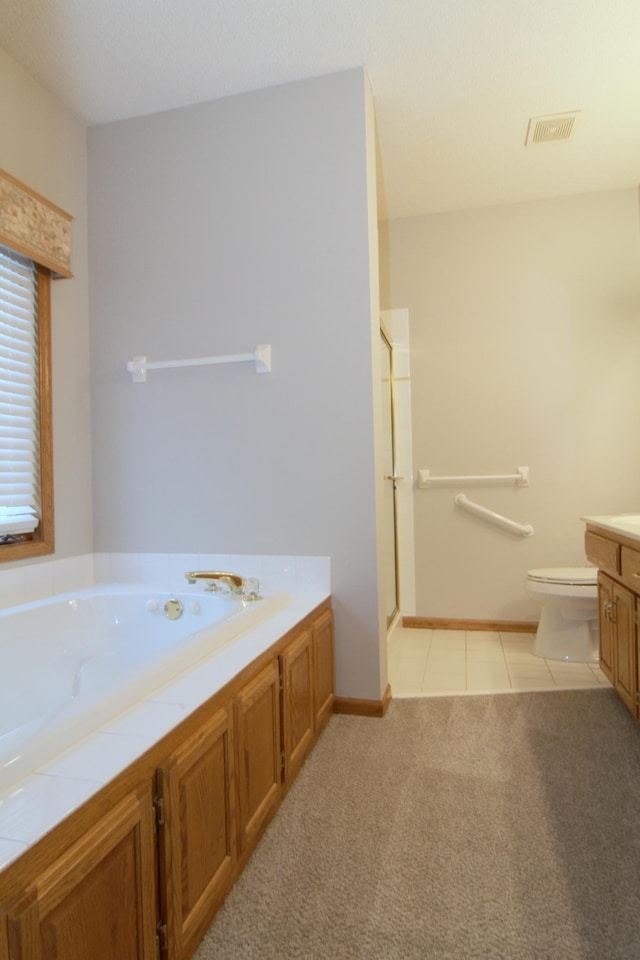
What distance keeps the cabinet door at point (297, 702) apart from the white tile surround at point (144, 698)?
0.09m

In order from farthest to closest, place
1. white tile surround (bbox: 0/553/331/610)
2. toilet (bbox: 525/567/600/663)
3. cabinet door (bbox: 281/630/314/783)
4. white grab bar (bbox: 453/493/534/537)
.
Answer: white grab bar (bbox: 453/493/534/537)
toilet (bbox: 525/567/600/663)
white tile surround (bbox: 0/553/331/610)
cabinet door (bbox: 281/630/314/783)

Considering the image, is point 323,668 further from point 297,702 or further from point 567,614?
point 567,614

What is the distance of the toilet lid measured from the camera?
9.00 ft

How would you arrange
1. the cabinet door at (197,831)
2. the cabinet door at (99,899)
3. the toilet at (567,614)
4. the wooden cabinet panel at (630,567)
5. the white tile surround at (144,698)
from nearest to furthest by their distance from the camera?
1. the cabinet door at (99,899)
2. the white tile surround at (144,698)
3. the cabinet door at (197,831)
4. the wooden cabinet panel at (630,567)
5. the toilet at (567,614)

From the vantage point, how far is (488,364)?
3.37 metres

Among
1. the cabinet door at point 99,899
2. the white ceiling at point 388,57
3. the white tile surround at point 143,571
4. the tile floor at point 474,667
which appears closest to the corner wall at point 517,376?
the tile floor at point 474,667

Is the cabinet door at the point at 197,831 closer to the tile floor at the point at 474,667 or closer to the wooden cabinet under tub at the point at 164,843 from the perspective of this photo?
the wooden cabinet under tub at the point at 164,843

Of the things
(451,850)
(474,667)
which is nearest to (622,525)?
(474,667)

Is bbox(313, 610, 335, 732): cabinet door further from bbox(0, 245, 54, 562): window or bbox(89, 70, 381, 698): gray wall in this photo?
bbox(0, 245, 54, 562): window

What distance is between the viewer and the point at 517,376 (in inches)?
131

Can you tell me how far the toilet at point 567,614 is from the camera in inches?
108

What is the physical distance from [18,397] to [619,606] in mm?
2399

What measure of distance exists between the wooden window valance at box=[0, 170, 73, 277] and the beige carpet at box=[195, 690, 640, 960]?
2.09m

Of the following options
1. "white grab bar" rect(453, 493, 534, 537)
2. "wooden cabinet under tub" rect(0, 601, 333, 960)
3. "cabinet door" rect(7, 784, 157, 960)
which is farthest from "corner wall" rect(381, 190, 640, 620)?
"cabinet door" rect(7, 784, 157, 960)
